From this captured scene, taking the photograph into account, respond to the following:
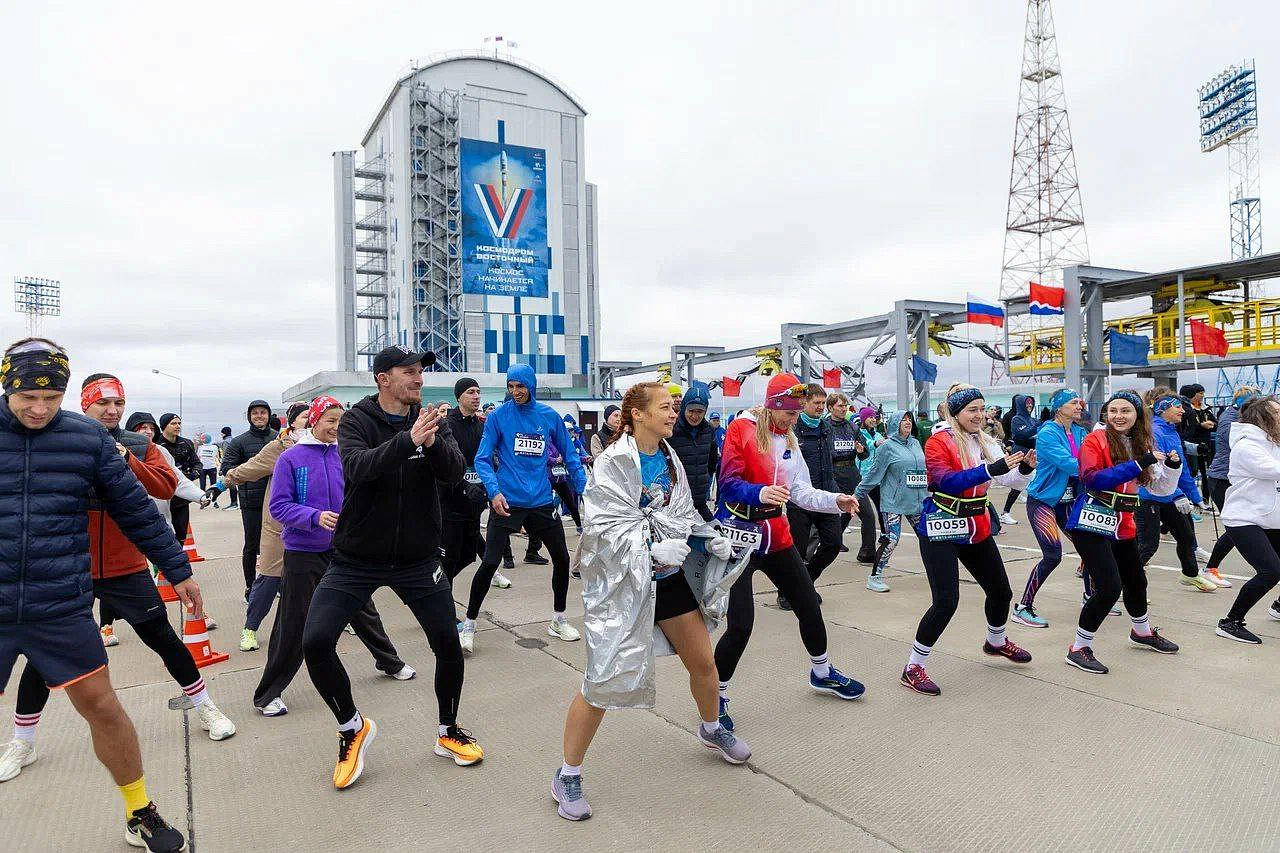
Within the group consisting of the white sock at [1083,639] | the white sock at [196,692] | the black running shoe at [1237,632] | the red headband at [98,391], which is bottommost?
the black running shoe at [1237,632]

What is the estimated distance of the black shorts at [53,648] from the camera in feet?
8.75

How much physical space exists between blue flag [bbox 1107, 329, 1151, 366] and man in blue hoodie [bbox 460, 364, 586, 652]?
12.0 m

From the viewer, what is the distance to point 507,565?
343 inches

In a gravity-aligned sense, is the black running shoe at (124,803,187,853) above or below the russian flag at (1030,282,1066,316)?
below

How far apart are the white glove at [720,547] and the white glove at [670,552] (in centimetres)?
24

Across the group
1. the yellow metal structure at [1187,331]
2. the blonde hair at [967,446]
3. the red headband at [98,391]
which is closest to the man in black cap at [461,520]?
the red headband at [98,391]

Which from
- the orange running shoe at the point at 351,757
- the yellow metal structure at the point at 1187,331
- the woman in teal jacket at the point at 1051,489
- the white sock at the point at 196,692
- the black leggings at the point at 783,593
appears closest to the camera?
the orange running shoe at the point at 351,757

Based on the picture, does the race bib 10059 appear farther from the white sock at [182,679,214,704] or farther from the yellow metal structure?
the yellow metal structure

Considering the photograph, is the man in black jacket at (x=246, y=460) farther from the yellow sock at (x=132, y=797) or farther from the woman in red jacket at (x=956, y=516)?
the woman in red jacket at (x=956, y=516)

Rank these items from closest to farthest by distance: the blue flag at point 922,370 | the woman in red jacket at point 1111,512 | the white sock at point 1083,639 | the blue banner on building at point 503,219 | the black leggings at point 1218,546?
the woman in red jacket at point 1111,512 → the white sock at point 1083,639 → the black leggings at point 1218,546 → the blue flag at point 922,370 → the blue banner on building at point 503,219

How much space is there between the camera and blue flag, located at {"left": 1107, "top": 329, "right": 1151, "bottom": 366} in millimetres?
13648

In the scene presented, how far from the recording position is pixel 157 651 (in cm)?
346

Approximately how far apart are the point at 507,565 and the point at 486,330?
35.3m

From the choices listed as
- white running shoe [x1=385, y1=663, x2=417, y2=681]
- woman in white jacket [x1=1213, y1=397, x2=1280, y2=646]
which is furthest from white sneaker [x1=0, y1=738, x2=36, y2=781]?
woman in white jacket [x1=1213, y1=397, x2=1280, y2=646]
